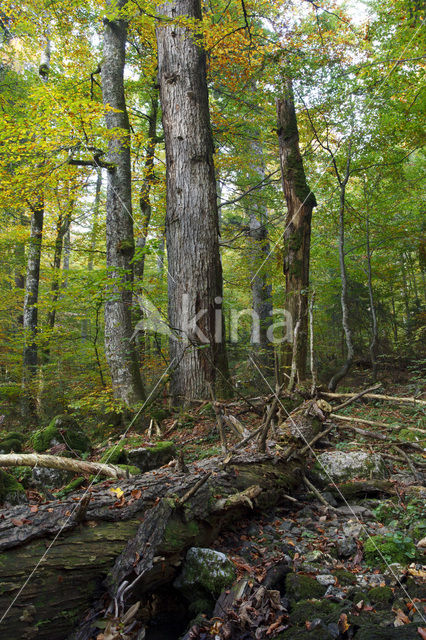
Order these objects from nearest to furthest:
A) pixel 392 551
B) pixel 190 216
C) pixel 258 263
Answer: pixel 392 551
pixel 190 216
pixel 258 263

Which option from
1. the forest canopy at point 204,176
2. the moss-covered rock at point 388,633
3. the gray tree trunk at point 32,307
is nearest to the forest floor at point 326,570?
the moss-covered rock at point 388,633

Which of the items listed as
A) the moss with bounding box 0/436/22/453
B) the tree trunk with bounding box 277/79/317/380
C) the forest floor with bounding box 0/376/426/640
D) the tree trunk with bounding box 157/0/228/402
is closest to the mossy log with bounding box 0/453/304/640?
the forest floor with bounding box 0/376/426/640

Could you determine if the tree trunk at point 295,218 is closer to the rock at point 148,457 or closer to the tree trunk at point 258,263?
the tree trunk at point 258,263

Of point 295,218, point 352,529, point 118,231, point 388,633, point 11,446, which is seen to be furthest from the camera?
point 295,218

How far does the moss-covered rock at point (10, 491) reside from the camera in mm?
2777

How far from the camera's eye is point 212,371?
539 centimetres

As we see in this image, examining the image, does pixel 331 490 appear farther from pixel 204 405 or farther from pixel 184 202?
pixel 184 202

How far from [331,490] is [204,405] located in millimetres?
2332

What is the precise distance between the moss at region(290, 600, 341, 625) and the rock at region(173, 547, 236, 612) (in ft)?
1.23

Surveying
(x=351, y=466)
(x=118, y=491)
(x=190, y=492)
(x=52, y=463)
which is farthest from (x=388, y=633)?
(x=52, y=463)

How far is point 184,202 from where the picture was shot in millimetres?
5547

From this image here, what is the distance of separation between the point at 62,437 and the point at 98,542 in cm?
288

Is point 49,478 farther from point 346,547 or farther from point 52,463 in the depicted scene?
point 346,547

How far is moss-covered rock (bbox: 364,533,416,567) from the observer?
6.40 ft
